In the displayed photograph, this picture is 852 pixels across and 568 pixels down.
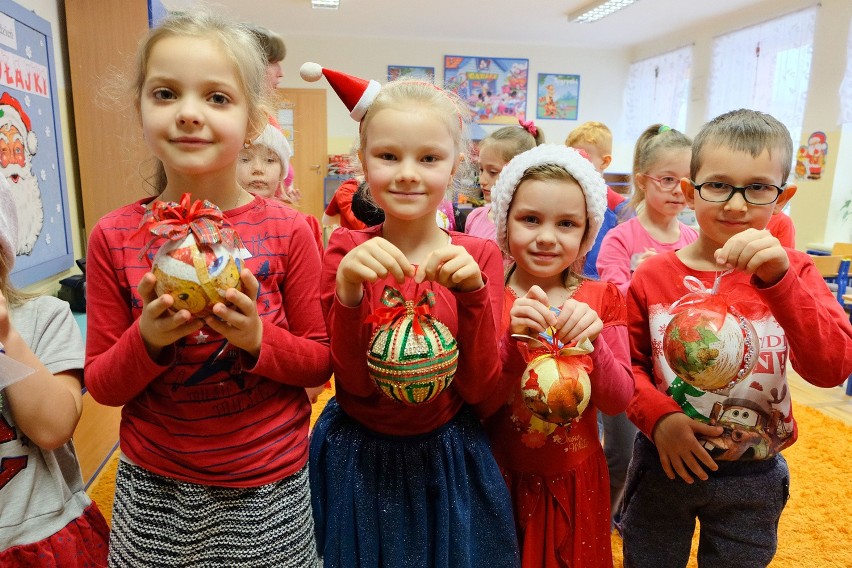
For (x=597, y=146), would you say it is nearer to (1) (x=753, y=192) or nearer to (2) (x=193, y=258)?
(1) (x=753, y=192)

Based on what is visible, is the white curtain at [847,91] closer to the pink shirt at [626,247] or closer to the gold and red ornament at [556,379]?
the pink shirt at [626,247]

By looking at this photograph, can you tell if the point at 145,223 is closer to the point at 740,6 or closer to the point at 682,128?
the point at 740,6

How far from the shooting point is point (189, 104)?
1.06 metres

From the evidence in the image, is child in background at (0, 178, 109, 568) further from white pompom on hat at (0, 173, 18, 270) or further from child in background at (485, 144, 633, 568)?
child in background at (485, 144, 633, 568)

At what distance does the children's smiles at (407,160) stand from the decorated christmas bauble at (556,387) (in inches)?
16.0

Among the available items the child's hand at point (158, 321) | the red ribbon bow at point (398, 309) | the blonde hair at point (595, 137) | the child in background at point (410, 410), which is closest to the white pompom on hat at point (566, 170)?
the child in background at point (410, 410)

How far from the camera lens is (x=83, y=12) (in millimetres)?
3178

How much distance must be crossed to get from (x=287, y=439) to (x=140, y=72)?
791 mm

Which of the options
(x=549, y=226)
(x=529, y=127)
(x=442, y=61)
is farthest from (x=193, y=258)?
(x=442, y=61)

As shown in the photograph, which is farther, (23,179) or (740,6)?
(740,6)

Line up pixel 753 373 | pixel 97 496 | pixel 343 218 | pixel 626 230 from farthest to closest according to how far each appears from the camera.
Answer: pixel 343 218 < pixel 97 496 < pixel 626 230 < pixel 753 373

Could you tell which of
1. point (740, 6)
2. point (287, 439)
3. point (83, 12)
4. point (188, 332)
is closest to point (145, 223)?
point (188, 332)

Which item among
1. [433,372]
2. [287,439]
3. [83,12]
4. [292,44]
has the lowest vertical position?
[287,439]

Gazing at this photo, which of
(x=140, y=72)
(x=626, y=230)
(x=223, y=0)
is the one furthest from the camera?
(x=223, y=0)
